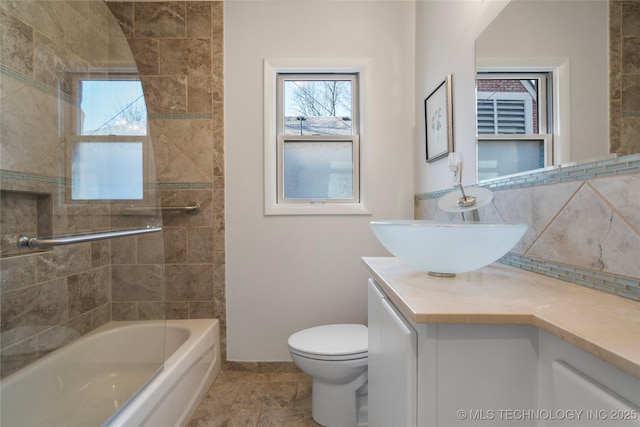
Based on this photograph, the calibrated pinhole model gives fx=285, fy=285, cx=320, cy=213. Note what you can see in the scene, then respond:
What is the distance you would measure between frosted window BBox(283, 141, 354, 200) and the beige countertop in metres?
1.23

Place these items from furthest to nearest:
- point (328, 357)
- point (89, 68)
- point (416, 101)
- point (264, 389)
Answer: point (416, 101) → point (264, 389) → point (328, 357) → point (89, 68)

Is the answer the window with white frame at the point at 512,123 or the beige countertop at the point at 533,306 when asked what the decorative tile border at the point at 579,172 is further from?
the beige countertop at the point at 533,306

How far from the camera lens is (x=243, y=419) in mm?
1458

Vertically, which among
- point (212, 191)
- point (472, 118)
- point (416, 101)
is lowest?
point (212, 191)

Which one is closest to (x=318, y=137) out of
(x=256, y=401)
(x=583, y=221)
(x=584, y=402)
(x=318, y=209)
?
(x=318, y=209)

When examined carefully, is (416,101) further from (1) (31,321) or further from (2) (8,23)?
(1) (31,321)

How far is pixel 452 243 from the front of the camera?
725 millimetres

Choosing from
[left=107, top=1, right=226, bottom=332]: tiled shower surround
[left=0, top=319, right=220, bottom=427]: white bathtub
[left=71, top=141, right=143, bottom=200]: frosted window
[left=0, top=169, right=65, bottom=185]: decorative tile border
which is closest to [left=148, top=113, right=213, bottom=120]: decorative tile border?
[left=107, top=1, right=226, bottom=332]: tiled shower surround

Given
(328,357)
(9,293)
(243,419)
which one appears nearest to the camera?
(9,293)

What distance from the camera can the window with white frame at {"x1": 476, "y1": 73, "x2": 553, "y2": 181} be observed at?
34.3 inches

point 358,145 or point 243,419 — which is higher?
point 358,145

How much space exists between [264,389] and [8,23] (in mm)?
1967

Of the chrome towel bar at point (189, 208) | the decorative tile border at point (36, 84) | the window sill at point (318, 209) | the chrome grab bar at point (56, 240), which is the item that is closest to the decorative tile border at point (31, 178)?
the chrome grab bar at point (56, 240)

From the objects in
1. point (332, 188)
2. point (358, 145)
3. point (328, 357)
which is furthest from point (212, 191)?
point (328, 357)
